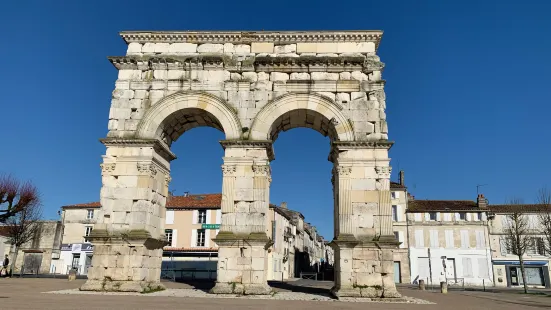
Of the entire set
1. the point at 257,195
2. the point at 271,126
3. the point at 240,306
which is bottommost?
the point at 240,306

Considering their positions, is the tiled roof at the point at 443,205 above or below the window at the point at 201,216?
above

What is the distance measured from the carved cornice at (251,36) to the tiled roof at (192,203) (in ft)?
66.5

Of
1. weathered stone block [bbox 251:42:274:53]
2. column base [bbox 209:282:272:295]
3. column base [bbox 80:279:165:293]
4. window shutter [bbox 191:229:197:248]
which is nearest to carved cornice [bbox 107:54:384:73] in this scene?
weathered stone block [bbox 251:42:274:53]

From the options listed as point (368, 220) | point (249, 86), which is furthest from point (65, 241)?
point (368, 220)

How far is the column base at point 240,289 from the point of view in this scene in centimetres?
1366

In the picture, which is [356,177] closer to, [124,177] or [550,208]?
Answer: [124,177]

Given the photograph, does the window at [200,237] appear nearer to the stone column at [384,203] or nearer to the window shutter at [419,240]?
the window shutter at [419,240]

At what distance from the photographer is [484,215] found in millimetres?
37531

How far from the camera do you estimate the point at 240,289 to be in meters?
13.7

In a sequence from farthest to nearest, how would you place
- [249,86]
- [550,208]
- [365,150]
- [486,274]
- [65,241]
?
[65,241] → [486,274] → [550,208] → [249,86] → [365,150]

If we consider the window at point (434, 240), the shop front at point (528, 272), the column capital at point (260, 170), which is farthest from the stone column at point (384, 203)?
the shop front at point (528, 272)

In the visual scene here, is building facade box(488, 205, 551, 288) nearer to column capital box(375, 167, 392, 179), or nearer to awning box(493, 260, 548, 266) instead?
awning box(493, 260, 548, 266)

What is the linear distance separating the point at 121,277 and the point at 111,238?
1.38m

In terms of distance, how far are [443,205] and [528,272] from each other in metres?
8.91
